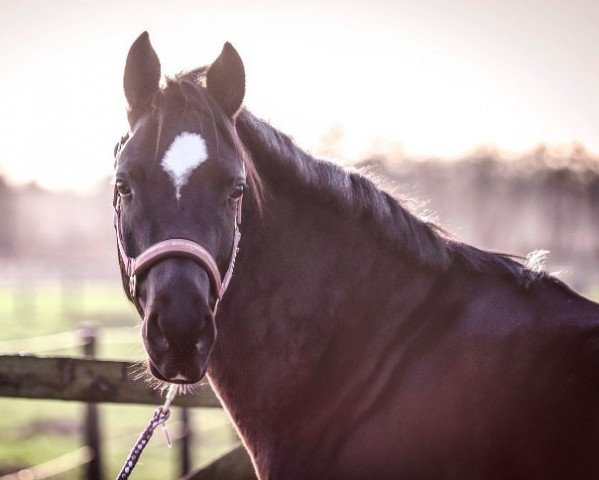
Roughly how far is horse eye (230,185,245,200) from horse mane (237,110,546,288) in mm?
319

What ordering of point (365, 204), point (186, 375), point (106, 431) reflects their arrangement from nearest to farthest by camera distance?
point (186, 375) → point (365, 204) → point (106, 431)

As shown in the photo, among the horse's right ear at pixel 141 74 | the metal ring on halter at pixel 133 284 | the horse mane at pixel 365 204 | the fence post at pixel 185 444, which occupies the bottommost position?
the fence post at pixel 185 444

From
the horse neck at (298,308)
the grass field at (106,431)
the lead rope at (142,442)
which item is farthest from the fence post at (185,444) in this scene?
the horse neck at (298,308)

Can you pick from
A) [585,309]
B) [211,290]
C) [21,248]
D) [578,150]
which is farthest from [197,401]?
[21,248]

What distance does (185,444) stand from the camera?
700cm

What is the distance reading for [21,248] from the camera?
8344 cm

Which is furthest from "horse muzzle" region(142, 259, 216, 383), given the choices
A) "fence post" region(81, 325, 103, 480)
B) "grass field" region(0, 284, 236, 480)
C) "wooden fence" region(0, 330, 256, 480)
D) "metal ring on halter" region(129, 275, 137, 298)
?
"fence post" region(81, 325, 103, 480)

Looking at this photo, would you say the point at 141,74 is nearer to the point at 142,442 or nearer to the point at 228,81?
the point at 228,81

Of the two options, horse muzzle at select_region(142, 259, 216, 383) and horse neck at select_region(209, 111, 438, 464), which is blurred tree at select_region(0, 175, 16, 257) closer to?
horse neck at select_region(209, 111, 438, 464)

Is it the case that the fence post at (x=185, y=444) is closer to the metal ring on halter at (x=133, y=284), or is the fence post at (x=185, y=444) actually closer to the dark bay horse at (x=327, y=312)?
the dark bay horse at (x=327, y=312)

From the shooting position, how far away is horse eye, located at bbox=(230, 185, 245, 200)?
2864 mm

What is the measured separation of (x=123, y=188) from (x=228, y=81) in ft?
2.29

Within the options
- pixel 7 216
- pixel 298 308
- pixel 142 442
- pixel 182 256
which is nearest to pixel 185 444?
pixel 142 442

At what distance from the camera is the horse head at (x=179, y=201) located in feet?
8.50
